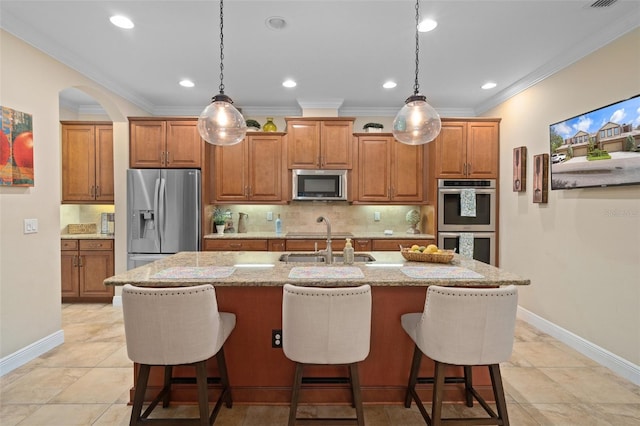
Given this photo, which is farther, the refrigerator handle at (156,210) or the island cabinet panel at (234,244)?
the island cabinet panel at (234,244)

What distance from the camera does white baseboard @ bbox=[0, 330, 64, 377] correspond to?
2.65 m

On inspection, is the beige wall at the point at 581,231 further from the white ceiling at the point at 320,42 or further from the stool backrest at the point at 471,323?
the stool backrest at the point at 471,323

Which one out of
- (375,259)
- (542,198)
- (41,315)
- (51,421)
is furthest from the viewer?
(542,198)

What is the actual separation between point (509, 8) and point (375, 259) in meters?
2.09

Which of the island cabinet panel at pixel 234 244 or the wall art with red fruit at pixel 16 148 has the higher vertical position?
the wall art with red fruit at pixel 16 148

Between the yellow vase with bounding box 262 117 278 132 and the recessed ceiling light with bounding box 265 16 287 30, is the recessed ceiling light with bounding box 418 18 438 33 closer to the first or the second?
the recessed ceiling light with bounding box 265 16 287 30

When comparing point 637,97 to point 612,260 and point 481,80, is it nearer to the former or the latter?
point 612,260

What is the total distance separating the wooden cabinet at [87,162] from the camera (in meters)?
4.50

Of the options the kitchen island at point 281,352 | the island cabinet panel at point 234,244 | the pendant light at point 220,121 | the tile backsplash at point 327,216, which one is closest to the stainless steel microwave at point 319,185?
the tile backsplash at point 327,216

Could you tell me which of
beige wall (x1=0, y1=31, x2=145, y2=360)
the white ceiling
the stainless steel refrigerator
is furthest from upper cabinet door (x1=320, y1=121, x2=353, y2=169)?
beige wall (x1=0, y1=31, x2=145, y2=360)

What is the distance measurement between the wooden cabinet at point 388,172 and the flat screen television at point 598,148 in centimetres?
162

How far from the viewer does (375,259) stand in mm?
2627

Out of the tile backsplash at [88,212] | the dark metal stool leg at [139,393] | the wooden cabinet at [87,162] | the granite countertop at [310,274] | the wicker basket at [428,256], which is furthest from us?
the tile backsplash at [88,212]

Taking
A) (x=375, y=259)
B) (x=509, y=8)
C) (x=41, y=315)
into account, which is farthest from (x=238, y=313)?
(x=509, y=8)
